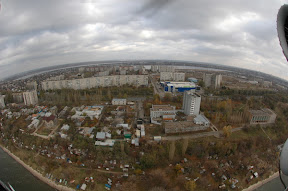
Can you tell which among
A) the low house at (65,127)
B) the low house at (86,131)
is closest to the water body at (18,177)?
the low house at (65,127)

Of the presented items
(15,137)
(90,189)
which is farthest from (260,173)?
A: (15,137)

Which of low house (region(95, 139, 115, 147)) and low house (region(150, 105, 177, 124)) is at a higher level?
low house (region(150, 105, 177, 124))

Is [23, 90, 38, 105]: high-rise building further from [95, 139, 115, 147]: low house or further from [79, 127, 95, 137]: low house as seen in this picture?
[95, 139, 115, 147]: low house

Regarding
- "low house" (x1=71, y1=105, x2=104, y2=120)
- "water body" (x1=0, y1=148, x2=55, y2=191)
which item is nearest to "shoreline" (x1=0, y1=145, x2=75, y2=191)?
"water body" (x1=0, y1=148, x2=55, y2=191)

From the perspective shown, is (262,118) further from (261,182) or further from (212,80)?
(212,80)

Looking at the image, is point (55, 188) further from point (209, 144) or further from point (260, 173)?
point (260, 173)

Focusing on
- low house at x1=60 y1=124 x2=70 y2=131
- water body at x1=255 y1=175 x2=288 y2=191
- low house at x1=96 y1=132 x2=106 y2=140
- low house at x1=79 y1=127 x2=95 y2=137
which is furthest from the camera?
low house at x1=60 y1=124 x2=70 y2=131

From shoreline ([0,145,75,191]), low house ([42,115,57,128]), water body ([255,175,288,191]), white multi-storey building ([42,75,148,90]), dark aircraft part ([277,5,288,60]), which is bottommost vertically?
water body ([255,175,288,191])
